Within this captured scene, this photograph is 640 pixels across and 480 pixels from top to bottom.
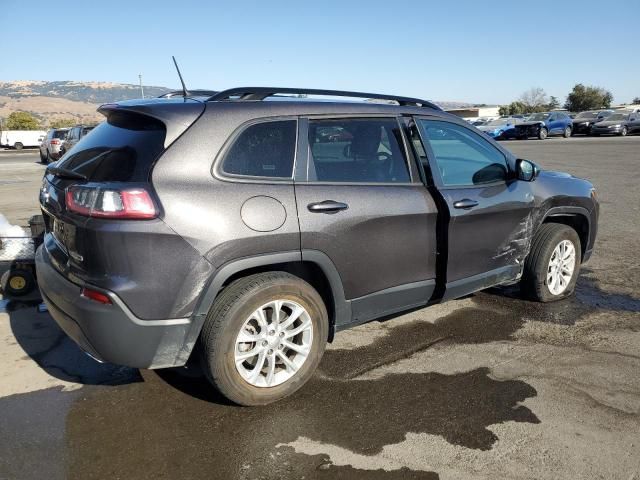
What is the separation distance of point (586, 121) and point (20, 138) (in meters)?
→ 38.9

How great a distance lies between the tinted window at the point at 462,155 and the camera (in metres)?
4.00

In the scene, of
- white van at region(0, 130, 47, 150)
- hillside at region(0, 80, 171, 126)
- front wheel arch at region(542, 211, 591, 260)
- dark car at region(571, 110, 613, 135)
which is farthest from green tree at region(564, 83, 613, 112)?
front wheel arch at region(542, 211, 591, 260)

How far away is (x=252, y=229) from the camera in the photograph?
2.96 m

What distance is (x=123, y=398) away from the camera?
132 inches

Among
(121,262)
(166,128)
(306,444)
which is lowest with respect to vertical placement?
(306,444)

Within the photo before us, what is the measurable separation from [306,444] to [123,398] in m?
1.25

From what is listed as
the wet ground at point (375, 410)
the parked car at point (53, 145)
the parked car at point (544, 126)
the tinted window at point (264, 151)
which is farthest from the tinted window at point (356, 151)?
the parked car at point (544, 126)

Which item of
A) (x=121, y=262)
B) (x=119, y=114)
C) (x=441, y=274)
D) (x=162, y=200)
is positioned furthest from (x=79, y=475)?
(x=441, y=274)

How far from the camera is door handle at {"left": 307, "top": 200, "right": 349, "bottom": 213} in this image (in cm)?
319

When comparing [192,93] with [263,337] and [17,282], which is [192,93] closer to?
[263,337]

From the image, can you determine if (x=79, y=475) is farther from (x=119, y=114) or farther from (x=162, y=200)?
(x=119, y=114)

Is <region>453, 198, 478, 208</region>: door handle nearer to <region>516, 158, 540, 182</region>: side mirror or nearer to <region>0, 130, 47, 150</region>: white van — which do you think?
<region>516, 158, 540, 182</region>: side mirror

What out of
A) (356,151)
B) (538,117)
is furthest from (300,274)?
(538,117)

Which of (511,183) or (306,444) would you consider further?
(511,183)
